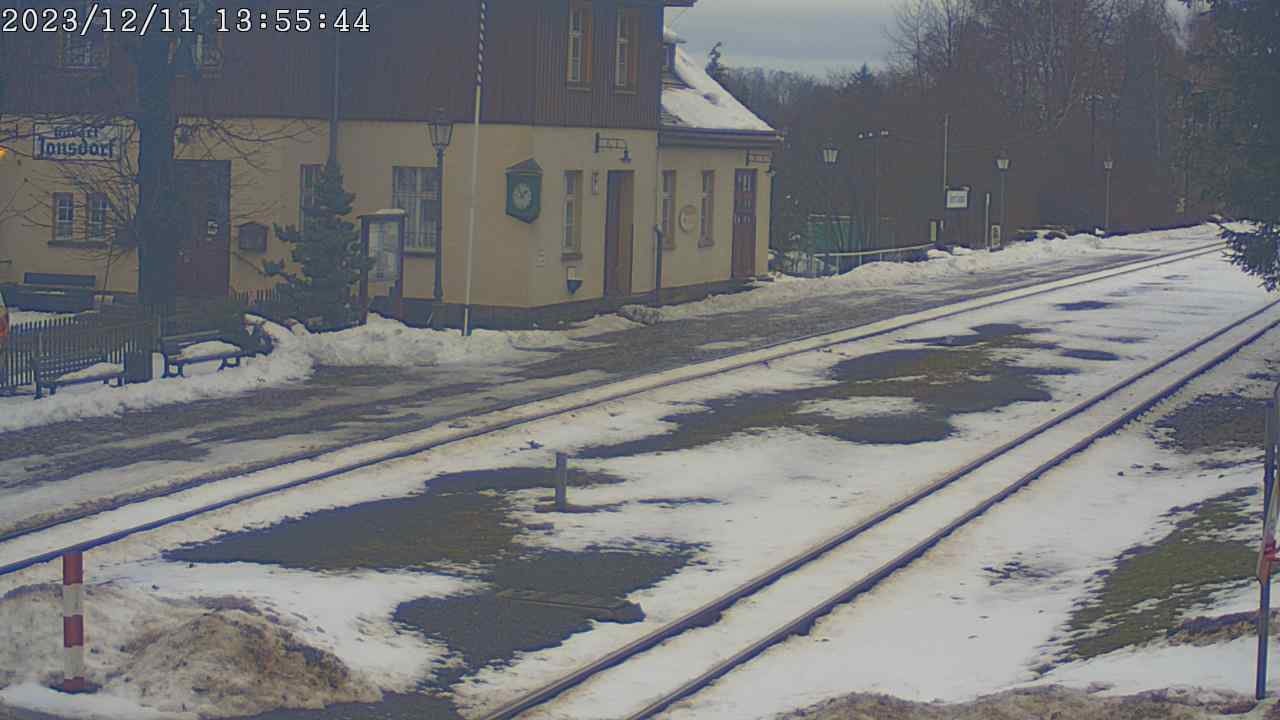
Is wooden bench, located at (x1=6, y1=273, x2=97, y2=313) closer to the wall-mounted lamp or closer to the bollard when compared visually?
the wall-mounted lamp

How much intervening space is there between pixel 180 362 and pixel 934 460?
9981mm

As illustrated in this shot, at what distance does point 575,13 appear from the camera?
3219 centimetres

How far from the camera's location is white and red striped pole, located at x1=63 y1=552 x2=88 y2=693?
366 inches

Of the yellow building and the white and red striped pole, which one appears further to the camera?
the yellow building

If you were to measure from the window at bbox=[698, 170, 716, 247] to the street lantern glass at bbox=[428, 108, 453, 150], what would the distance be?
37.8 feet

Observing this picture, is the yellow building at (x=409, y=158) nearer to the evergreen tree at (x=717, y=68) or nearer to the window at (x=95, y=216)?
the window at (x=95, y=216)

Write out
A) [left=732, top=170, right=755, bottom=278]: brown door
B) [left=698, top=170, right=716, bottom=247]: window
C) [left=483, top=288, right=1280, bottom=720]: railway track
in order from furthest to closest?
[left=732, top=170, right=755, bottom=278]: brown door < [left=698, top=170, right=716, bottom=247]: window < [left=483, top=288, right=1280, bottom=720]: railway track

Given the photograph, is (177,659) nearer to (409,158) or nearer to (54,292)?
(409,158)

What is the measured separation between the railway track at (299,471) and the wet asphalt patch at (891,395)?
135 cm

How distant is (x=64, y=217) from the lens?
109ft

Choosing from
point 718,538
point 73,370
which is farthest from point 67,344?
point 718,538

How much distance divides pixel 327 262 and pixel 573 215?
19.7 ft

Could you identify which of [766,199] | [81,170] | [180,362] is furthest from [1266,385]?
[81,170]

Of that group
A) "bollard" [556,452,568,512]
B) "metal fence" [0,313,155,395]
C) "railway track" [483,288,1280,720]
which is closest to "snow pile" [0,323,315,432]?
"metal fence" [0,313,155,395]
